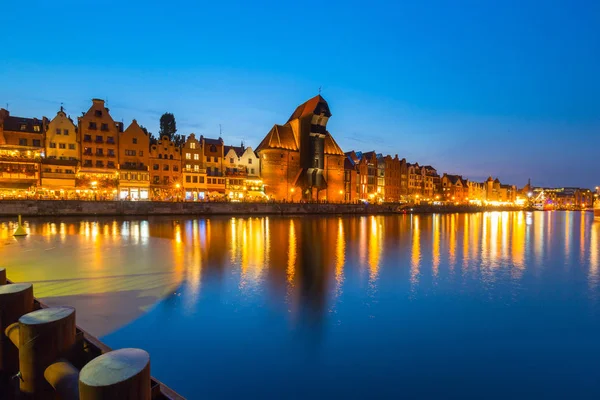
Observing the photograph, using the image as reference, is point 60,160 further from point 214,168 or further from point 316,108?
point 316,108

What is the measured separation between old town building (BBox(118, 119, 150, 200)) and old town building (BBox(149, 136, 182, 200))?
1.06 meters

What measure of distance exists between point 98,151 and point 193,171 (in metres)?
15.8

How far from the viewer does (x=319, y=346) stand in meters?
8.03

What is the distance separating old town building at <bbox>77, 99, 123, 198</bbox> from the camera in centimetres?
5522

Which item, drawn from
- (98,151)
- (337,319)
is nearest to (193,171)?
(98,151)

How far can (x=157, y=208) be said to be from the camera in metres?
52.6

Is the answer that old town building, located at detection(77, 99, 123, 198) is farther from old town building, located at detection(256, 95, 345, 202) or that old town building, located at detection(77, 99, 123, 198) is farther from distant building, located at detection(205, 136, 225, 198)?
old town building, located at detection(256, 95, 345, 202)

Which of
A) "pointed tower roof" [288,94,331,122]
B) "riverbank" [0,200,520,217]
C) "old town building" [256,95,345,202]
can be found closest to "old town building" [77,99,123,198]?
"riverbank" [0,200,520,217]

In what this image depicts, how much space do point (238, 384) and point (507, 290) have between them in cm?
1196

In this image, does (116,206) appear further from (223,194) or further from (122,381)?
(122,381)

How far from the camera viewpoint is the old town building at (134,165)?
5756 cm

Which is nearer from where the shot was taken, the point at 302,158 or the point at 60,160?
the point at 60,160

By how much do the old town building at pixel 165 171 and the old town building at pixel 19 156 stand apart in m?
16.4

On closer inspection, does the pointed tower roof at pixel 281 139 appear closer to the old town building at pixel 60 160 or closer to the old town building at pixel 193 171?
the old town building at pixel 193 171
